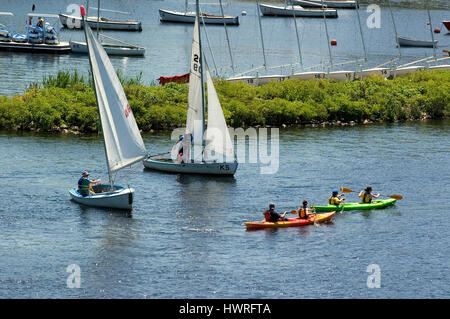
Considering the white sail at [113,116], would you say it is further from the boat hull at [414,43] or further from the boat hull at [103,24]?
the boat hull at [414,43]

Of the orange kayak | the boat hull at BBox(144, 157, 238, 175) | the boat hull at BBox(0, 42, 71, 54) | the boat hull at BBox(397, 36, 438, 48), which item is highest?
the boat hull at BBox(0, 42, 71, 54)

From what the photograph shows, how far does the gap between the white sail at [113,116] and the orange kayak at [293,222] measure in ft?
42.8

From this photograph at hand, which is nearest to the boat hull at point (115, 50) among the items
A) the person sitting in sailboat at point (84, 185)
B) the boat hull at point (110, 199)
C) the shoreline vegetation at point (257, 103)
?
the shoreline vegetation at point (257, 103)

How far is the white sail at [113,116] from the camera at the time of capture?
66.9 metres

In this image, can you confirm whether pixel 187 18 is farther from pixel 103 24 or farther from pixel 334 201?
pixel 334 201

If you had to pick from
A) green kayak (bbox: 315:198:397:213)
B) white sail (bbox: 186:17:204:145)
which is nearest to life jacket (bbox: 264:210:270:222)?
green kayak (bbox: 315:198:397:213)

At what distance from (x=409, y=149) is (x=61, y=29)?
10517cm

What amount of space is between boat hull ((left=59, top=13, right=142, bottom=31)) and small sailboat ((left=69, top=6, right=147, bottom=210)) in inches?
4300

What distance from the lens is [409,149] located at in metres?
90.5

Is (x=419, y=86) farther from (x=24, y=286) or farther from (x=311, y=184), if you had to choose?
(x=24, y=286)

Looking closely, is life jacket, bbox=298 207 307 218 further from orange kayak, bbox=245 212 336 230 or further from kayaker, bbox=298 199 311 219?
orange kayak, bbox=245 212 336 230

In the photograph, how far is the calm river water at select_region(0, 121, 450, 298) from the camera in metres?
53.1

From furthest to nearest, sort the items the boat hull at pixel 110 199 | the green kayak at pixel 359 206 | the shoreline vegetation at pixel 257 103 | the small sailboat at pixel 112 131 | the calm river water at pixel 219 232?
1. the shoreline vegetation at pixel 257 103
2. the green kayak at pixel 359 206
3. the small sailboat at pixel 112 131
4. the boat hull at pixel 110 199
5. the calm river water at pixel 219 232

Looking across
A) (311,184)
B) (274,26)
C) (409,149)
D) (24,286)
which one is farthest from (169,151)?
(274,26)
